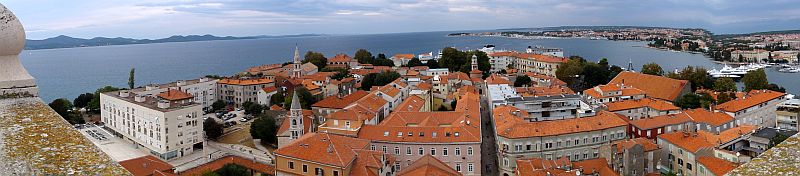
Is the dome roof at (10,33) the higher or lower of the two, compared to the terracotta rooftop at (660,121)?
higher

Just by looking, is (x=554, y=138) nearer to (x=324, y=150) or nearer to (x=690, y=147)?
(x=690, y=147)

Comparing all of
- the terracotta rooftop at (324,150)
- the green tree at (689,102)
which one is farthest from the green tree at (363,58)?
the terracotta rooftop at (324,150)

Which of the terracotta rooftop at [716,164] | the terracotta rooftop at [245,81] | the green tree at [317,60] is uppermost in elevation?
the green tree at [317,60]

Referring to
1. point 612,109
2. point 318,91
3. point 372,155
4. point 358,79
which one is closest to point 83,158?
point 372,155

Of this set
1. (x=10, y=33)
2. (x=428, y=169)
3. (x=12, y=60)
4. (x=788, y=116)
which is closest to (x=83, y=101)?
(x=428, y=169)

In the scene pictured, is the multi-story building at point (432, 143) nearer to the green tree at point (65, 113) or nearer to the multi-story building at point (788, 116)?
the multi-story building at point (788, 116)
